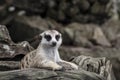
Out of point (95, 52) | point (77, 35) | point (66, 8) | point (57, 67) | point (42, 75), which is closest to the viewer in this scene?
point (42, 75)

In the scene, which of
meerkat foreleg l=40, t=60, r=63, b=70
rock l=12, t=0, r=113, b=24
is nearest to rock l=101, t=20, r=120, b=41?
rock l=12, t=0, r=113, b=24

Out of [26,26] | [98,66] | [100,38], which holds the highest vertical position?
[26,26]

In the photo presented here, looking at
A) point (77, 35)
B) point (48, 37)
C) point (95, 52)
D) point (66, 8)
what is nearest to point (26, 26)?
point (77, 35)

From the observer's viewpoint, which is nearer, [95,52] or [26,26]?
[95,52]

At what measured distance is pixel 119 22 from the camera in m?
31.5

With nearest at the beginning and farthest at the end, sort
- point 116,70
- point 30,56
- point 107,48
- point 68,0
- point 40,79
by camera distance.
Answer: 1. point 40,79
2. point 30,56
3. point 116,70
4. point 107,48
5. point 68,0

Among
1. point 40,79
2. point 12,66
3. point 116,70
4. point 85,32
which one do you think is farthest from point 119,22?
point 40,79

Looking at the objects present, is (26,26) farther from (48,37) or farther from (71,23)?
(48,37)

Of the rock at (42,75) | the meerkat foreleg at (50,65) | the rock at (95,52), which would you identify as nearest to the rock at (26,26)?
the rock at (95,52)

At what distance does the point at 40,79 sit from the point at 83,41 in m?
17.3

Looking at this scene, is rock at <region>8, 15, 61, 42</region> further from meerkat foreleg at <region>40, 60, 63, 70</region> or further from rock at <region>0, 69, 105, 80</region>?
rock at <region>0, 69, 105, 80</region>

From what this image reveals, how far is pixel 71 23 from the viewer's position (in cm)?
3017

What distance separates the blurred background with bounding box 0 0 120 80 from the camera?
2686 cm

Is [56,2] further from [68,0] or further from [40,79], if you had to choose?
[40,79]
